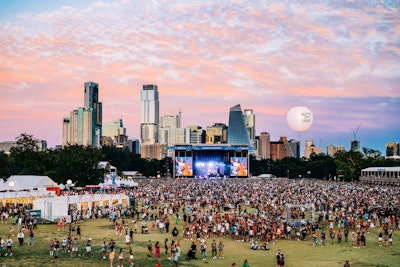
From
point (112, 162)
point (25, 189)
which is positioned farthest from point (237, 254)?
point (112, 162)

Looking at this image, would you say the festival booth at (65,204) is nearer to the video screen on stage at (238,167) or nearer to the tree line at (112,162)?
the tree line at (112,162)

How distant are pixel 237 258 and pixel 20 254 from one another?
1211 centimetres

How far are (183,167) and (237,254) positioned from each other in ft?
302

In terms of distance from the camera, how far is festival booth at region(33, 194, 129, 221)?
37156mm

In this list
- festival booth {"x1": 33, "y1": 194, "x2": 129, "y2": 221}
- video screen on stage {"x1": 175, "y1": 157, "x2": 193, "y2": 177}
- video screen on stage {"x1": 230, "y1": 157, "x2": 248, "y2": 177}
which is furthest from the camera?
video screen on stage {"x1": 175, "y1": 157, "x2": 193, "y2": 177}

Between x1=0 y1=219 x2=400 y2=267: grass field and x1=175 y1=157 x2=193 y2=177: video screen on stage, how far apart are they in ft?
279

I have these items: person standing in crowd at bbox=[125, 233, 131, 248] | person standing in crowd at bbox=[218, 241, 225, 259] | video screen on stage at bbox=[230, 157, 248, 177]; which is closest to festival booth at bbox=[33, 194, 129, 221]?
person standing in crowd at bbox=[125, 233, 131, 248]

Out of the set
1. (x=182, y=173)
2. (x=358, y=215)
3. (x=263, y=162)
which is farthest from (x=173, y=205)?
(x=263, y=162)

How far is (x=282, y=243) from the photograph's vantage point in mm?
29156

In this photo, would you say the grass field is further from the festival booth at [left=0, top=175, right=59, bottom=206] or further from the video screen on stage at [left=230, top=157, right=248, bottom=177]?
the video screen on stage at [left=230, top=157, right=248, bottom=177]

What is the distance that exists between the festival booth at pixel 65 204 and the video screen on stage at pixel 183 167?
72935mm

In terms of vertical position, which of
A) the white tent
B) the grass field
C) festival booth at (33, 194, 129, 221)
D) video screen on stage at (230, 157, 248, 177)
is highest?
video screen on stage at (230, 157, 248, 177)

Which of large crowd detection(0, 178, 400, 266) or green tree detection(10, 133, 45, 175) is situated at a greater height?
green tree detection(10, 133, 45, 175)

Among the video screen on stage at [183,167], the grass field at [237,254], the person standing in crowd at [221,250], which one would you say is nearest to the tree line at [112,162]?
the video screen on stage at [183,167]
